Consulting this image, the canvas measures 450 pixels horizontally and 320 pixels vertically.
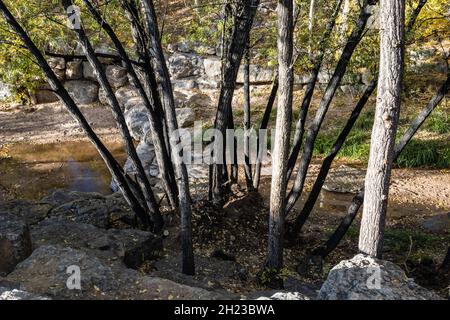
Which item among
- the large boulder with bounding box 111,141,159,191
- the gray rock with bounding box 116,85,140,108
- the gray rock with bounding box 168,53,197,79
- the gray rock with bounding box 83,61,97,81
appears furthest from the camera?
the gray rock with bounding box 83,61,97,81

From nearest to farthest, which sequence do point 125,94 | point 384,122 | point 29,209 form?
point 384,122 < point 29,209 < point 125,94

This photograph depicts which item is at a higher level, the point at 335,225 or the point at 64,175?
the point at 64,175

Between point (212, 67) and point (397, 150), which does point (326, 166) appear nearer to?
point (397, 150)

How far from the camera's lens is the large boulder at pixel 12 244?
5383mm

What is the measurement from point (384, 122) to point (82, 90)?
58.7 feet

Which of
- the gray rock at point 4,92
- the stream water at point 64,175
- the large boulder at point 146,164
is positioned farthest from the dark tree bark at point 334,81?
the gray rock at point 4,92

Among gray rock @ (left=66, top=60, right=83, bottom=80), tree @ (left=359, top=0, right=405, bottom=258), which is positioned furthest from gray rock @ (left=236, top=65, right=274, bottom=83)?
tree @ (left=359, top=0, right=405, bottom=258)

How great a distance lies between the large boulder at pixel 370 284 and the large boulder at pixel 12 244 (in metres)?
3.83

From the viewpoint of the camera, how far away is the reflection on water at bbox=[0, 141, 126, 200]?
13363 mm

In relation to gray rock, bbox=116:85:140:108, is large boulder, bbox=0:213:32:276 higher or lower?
lower

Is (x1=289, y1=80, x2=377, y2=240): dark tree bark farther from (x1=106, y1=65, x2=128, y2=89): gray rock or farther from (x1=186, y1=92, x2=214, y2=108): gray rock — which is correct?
(x1=106, y1=65, x2=128, y2=89): gray rock

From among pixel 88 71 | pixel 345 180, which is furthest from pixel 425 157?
pixel 88 71

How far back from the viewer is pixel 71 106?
267 inches

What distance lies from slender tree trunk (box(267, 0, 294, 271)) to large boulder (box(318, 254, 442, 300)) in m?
1.68
